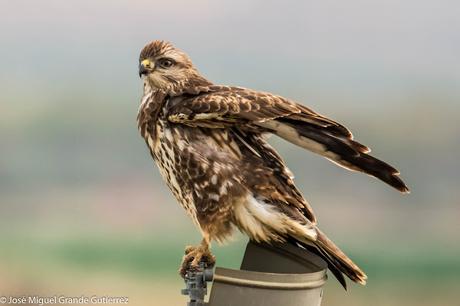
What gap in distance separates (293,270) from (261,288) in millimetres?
276

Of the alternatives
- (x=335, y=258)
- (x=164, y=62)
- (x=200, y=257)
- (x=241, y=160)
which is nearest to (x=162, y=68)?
(x=164, y=62)

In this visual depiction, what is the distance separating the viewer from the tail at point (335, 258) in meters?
1.78

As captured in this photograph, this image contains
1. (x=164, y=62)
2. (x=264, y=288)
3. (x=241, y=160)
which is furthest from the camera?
(x=164, y=62)

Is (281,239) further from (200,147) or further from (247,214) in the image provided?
(200,147)

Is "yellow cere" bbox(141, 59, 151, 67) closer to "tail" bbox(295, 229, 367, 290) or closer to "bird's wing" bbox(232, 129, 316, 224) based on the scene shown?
"bird's wing" bbox(232, 129, 316, 224)

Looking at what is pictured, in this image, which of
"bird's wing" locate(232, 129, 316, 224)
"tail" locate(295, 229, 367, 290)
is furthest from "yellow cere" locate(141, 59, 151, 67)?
"tail" locate(295, 229, 367, 290)

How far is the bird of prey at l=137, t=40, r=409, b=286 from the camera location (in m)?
1.72

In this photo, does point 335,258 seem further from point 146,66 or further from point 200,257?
point 146,66

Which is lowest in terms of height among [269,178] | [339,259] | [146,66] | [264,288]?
[264,288]

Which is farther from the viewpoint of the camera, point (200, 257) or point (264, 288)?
point (200, 257)

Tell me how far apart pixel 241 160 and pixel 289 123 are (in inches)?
6.6

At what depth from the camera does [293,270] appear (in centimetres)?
178

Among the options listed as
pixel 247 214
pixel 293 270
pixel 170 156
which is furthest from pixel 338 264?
pixel 170 156

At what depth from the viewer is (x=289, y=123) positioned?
5.66ft
